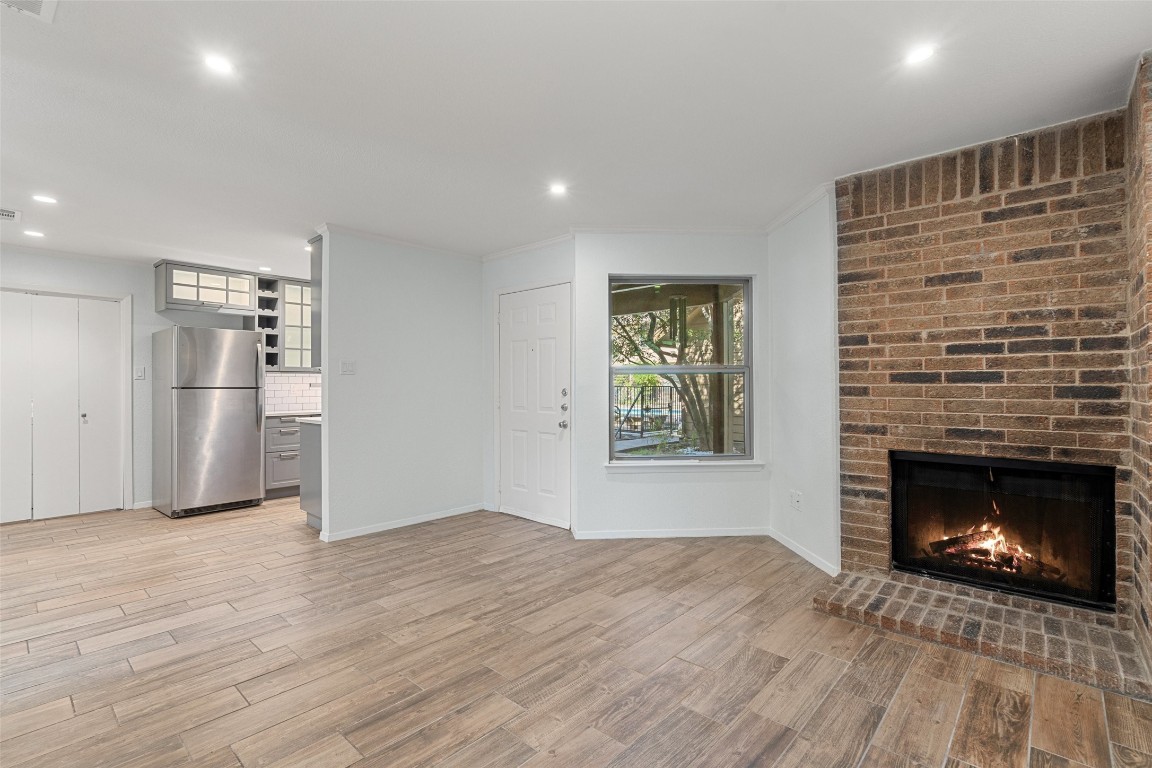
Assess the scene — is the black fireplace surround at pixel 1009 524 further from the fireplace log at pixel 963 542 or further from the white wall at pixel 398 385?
the white wall at pixel 398 385

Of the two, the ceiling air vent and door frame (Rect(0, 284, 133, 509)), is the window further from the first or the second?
door frame (Rect(0, 284, 133, 509))

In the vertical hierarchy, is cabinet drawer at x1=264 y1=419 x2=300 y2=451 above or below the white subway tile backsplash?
below

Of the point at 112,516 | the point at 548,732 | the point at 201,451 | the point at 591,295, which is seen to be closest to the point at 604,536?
the point at 591,295

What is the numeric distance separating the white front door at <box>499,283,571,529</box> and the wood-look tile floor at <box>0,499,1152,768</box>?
1.03 m

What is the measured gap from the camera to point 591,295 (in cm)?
423

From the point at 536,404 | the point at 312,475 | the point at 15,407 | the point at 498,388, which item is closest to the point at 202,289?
the point at 15,407

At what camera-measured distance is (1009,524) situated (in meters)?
2.80

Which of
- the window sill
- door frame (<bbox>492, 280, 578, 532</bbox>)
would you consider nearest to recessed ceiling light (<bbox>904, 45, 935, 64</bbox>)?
door frame (<bbox>492, 280, 578, 532</bbox>)

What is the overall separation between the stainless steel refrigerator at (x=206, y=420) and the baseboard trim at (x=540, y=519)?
2581mm

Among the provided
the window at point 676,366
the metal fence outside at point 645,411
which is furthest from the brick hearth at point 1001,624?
the metal fence outside at point 645,411

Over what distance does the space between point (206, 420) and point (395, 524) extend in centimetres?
225

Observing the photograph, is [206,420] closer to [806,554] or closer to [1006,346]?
[806,554]

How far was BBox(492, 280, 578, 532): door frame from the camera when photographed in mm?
4277

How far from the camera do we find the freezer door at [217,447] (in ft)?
16.4
